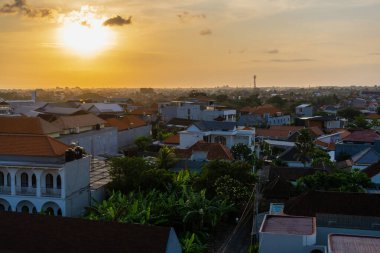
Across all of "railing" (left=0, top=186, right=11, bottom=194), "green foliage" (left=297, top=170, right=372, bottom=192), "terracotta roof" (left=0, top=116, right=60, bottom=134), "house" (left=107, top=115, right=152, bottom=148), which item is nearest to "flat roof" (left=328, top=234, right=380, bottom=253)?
"green foliage" (left=297, top=170, right=372, bottom=192)

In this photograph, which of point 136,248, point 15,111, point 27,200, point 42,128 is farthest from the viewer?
point 15,111

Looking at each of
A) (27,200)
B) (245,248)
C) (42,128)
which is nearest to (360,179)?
(245,248)

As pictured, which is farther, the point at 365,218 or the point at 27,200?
the point at 27,200

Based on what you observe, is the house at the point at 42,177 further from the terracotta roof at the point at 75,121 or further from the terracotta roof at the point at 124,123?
the terracotta roof at the point at 124,123

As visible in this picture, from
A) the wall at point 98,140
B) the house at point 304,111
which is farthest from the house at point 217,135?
the house at point 304,111

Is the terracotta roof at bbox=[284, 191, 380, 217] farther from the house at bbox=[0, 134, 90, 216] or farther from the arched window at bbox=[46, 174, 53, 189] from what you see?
the arched window at bbox=[46, 174, 53, 189]

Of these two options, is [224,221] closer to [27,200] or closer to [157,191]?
[157,191]
